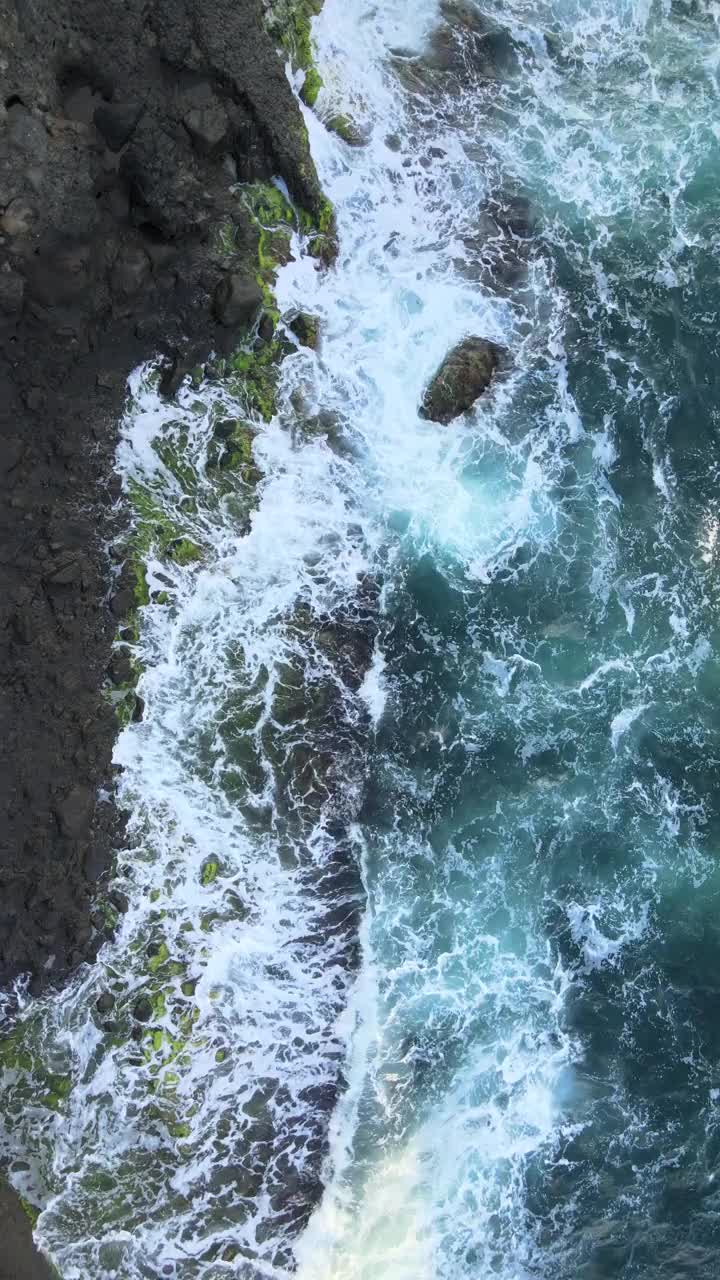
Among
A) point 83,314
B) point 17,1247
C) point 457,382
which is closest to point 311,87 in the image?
point 457,382

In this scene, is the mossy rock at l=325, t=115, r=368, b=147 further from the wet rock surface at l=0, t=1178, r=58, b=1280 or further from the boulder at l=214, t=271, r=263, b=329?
the wet rock surface at l=0, t=1178, r=58, b=1280

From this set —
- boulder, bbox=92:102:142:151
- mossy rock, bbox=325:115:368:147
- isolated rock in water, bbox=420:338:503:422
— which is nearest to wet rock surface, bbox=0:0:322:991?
boulder, bbox=92:102:142:151

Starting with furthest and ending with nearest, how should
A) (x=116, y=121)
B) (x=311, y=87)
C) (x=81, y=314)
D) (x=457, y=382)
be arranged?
(x=457, y=382), (x=311, y=87), (x=81, y=314), (x=116, y=121)

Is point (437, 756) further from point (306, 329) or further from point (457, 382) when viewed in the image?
point (306, 329)

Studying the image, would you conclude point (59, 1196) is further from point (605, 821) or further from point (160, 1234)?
point (605, 821)

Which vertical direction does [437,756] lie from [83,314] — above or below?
below

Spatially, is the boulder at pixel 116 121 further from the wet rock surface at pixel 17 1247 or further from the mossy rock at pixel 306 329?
the wet rock surface at pixel 17 1247

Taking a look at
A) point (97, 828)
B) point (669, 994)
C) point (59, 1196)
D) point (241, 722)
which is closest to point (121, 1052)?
point (59, 1196)
